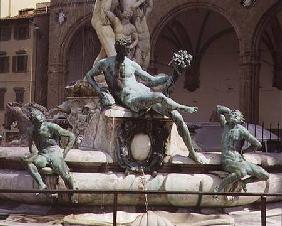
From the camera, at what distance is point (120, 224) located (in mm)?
7258

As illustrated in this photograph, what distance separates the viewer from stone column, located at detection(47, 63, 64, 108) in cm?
3612

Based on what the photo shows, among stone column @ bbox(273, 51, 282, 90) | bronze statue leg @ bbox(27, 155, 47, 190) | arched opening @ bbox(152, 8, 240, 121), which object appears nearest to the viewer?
bronze statue leg @ bbox(27, 155, 47, 190)

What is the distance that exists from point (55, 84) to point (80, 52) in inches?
A: 120

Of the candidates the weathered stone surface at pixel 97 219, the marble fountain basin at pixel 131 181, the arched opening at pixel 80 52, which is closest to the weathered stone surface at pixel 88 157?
the marble fountain basin at pixel 131 181

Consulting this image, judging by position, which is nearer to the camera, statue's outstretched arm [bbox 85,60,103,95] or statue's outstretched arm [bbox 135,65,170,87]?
statue's outstretched arm [bbox 135,65,170,87]

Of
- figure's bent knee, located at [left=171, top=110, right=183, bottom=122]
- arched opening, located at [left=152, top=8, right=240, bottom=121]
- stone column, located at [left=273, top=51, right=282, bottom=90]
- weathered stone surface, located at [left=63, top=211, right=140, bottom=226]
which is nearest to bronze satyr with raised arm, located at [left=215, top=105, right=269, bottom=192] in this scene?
figure's bent knee, located at [left=171, top=110, right=183, bottom=122]

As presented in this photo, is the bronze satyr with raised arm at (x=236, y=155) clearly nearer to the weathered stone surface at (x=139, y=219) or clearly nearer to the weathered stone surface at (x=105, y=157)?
the weathered stone surface at (x=105, y=157)

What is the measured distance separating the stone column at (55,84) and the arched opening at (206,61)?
5628 mm

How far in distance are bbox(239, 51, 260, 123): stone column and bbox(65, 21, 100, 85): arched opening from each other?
10115 mm

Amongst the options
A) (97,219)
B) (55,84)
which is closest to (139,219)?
(97,219)

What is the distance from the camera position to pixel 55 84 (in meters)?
36.5

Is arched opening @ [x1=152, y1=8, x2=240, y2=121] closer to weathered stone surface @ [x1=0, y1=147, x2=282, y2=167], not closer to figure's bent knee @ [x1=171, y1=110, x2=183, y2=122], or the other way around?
weathered stone surface @ [x1=0, y1=147, x2=282, y2=167]

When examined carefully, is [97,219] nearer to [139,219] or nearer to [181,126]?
[139,219]

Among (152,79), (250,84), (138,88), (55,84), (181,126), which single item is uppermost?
(55,84)
